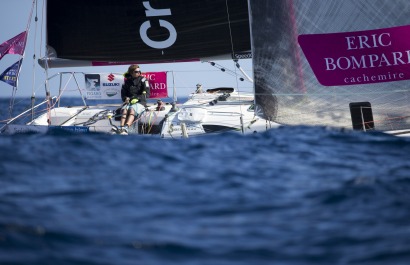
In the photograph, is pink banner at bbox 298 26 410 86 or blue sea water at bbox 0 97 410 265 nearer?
blue sea water at bbox 0 97 410 265

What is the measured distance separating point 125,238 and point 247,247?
0.68 metres

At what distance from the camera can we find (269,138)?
27.0ft

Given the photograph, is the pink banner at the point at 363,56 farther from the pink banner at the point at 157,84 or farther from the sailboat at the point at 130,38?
the pink banner at the point at 157,84

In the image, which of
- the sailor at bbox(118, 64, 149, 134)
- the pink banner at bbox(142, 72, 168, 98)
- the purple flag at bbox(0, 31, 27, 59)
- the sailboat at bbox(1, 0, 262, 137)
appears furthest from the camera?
the pink banner at bbox(142, 72, 168, 98)

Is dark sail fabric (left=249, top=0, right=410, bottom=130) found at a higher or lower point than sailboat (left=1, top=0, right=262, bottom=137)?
lower

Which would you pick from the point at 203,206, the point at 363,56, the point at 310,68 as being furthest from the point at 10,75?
the point at 203,206

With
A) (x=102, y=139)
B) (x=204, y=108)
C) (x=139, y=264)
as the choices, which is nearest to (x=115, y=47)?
(x=204, y=108)

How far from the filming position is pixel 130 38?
12078mm

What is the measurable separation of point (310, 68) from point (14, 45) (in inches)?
243

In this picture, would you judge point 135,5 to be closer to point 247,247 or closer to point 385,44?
point 385,44

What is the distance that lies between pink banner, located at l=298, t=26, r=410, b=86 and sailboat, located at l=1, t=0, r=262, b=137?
2808 mm

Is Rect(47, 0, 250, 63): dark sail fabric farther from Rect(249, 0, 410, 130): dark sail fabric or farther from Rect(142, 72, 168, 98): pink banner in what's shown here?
Rect(249, 0, 410, 130): dark sail fabric

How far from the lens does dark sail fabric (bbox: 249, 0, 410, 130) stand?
9.12m

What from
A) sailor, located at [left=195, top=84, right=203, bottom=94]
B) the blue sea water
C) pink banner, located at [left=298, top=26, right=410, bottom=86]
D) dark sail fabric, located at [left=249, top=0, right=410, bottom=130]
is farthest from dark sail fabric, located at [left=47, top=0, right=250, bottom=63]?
the blue sea water
